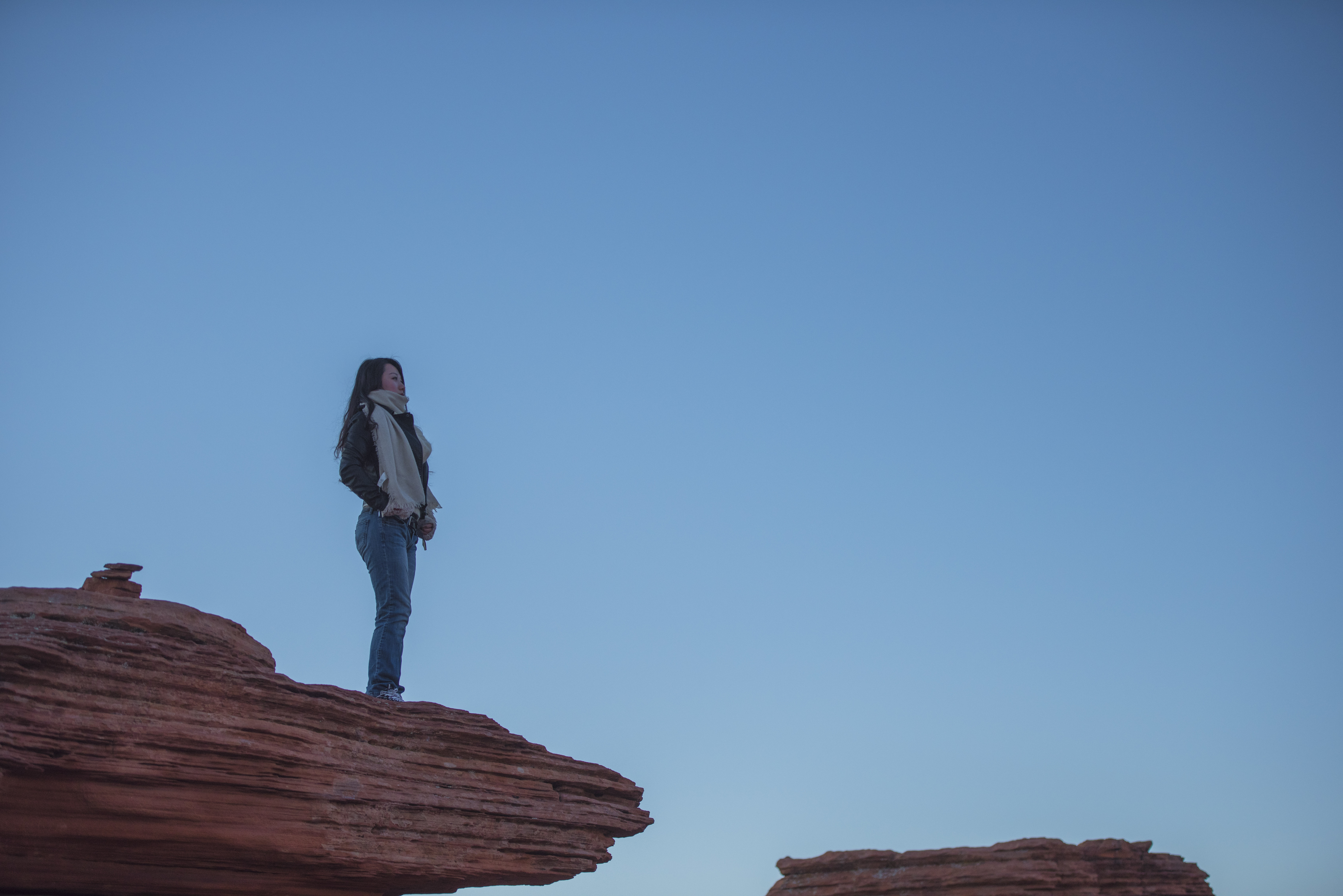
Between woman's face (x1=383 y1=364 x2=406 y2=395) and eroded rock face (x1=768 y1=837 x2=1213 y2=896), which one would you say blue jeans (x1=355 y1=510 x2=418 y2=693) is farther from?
eroded rock face (x1=768 y1=837 x2=1213 y2=896)

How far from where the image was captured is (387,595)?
11492 millimetres

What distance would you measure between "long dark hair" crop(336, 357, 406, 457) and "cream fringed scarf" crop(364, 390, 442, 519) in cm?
14

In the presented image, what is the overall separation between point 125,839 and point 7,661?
208 cm

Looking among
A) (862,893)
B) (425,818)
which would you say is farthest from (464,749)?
(862,893)

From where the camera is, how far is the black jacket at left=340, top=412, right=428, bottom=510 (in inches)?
467

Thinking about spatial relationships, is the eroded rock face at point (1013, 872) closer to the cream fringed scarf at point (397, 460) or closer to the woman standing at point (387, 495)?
the woman standing at point (387, 495)

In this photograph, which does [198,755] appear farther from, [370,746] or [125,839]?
[370,746]

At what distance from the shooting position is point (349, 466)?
1195 centimetres

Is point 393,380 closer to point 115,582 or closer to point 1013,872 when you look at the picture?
point 115,582

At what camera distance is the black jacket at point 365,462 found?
11867mm

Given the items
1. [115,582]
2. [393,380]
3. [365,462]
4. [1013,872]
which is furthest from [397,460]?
[1013,872]

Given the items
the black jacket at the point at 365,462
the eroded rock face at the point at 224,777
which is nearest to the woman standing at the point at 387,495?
the black jacket at the point at 365,462

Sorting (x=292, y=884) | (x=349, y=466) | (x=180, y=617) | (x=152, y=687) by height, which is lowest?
(x=292, y=884)

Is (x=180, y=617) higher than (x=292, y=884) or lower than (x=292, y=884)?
higher
